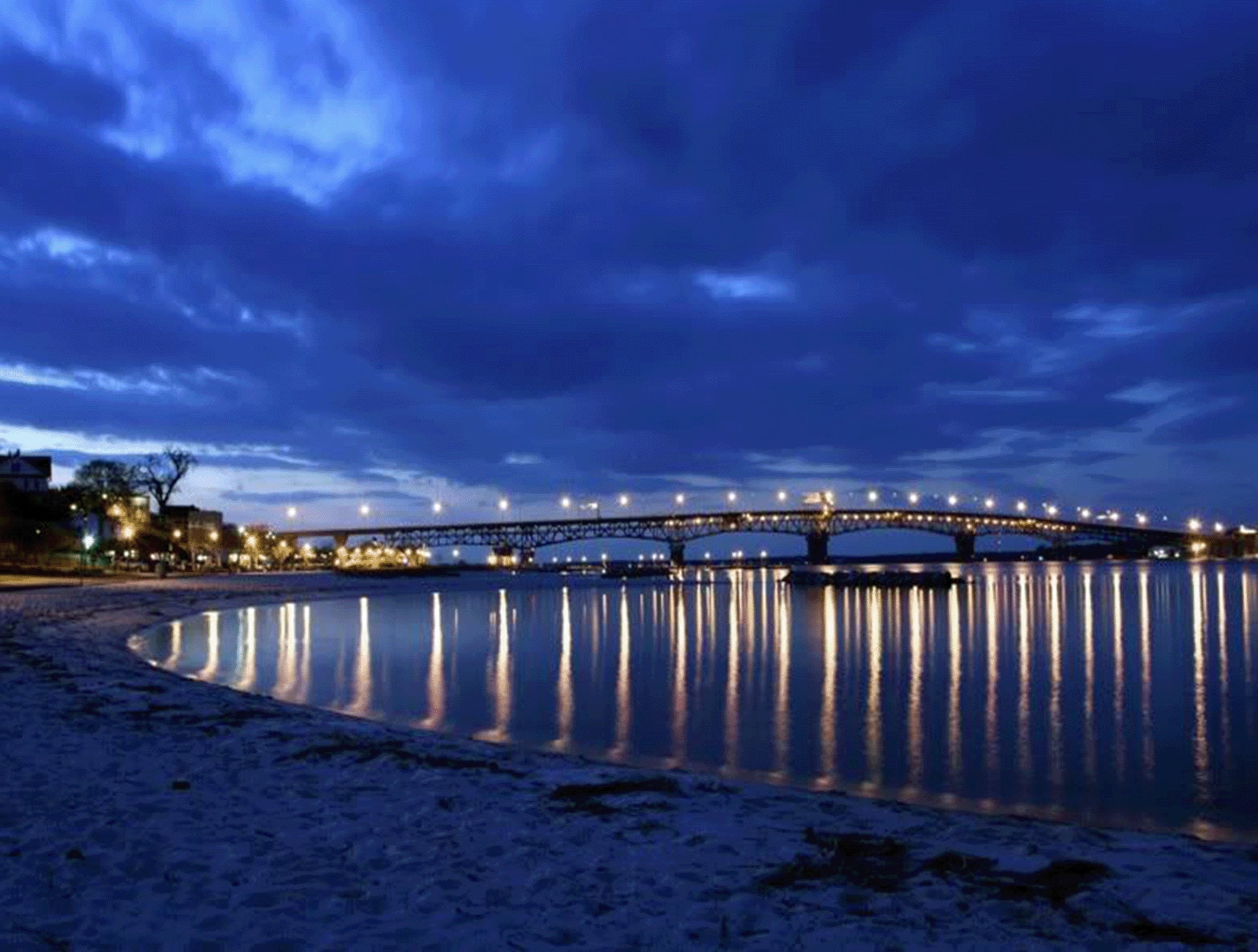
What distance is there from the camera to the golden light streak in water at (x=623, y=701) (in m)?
17.3

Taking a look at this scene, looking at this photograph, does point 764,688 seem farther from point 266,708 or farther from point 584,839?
point 584,839

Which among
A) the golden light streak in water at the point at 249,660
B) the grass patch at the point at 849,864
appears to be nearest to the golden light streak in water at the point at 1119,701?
the grass patch at the point at 849,864

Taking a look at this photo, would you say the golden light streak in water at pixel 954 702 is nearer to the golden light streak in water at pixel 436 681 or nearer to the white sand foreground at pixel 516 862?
the white sand foreground at pixel 516 862

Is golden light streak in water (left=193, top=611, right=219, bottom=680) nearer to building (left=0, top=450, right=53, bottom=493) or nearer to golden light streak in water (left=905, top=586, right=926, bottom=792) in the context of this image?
golden light streak in water (left=905, top=586, right=926, bottom=792)

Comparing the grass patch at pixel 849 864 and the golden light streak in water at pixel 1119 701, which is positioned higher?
the grass patch at pixel 849 864

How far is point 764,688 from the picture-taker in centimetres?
2608

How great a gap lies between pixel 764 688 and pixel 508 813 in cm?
1684

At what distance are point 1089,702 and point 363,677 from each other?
19.2 meters

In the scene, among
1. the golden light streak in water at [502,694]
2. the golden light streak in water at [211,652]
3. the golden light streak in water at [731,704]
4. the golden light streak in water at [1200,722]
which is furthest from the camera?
the golden light streak in water at [211,652]

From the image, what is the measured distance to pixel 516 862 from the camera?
27.1 ft

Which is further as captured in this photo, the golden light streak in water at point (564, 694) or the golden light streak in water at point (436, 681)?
the golden light streak in water at point (436, 681)

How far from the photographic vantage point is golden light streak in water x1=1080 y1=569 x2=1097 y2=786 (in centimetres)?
1612

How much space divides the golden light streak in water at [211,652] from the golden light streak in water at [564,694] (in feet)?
31.0

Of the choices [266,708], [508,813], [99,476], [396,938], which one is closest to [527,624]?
[266,708]
